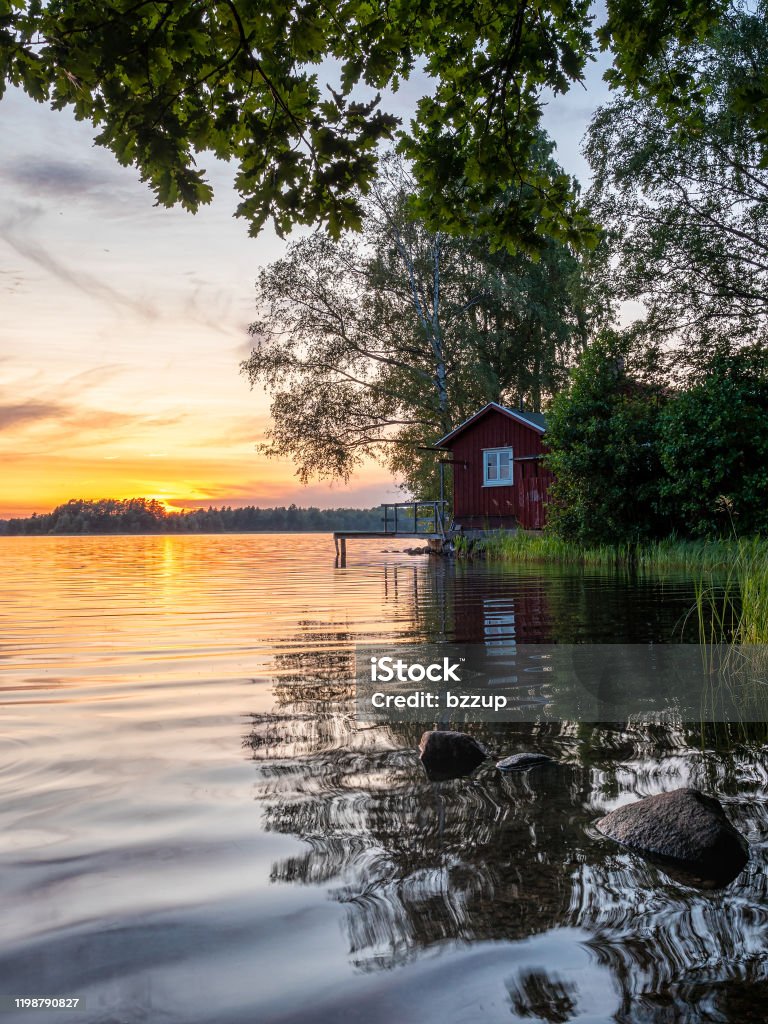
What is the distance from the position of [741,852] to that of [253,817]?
188cm

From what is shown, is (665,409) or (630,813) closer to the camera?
(630,813)

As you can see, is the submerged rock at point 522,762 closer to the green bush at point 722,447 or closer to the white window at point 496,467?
the green bush at point 722,447

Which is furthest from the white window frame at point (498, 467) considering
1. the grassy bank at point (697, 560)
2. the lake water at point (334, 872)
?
the lake water at point (334, 872)

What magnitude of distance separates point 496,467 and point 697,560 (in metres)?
14.6

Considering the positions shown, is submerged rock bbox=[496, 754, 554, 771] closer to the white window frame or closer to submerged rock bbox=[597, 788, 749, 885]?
submerged rock bbox=[597, 788, 749, 885]

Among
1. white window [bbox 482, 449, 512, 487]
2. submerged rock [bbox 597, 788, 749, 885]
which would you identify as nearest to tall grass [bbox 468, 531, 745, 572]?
white window [bbox 482, 449, 512, 487]

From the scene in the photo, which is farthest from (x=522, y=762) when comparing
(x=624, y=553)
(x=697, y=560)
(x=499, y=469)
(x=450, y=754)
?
(x=499, y=469)

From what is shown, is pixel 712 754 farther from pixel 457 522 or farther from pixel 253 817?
pixel 457 522

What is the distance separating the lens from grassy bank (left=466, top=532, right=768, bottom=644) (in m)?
6.82

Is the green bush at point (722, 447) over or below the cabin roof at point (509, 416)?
below

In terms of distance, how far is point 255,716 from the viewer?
491cm

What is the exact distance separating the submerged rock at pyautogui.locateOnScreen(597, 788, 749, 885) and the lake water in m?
0.07

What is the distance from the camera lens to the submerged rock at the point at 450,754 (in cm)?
386

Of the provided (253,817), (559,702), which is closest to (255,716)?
(253,817)
